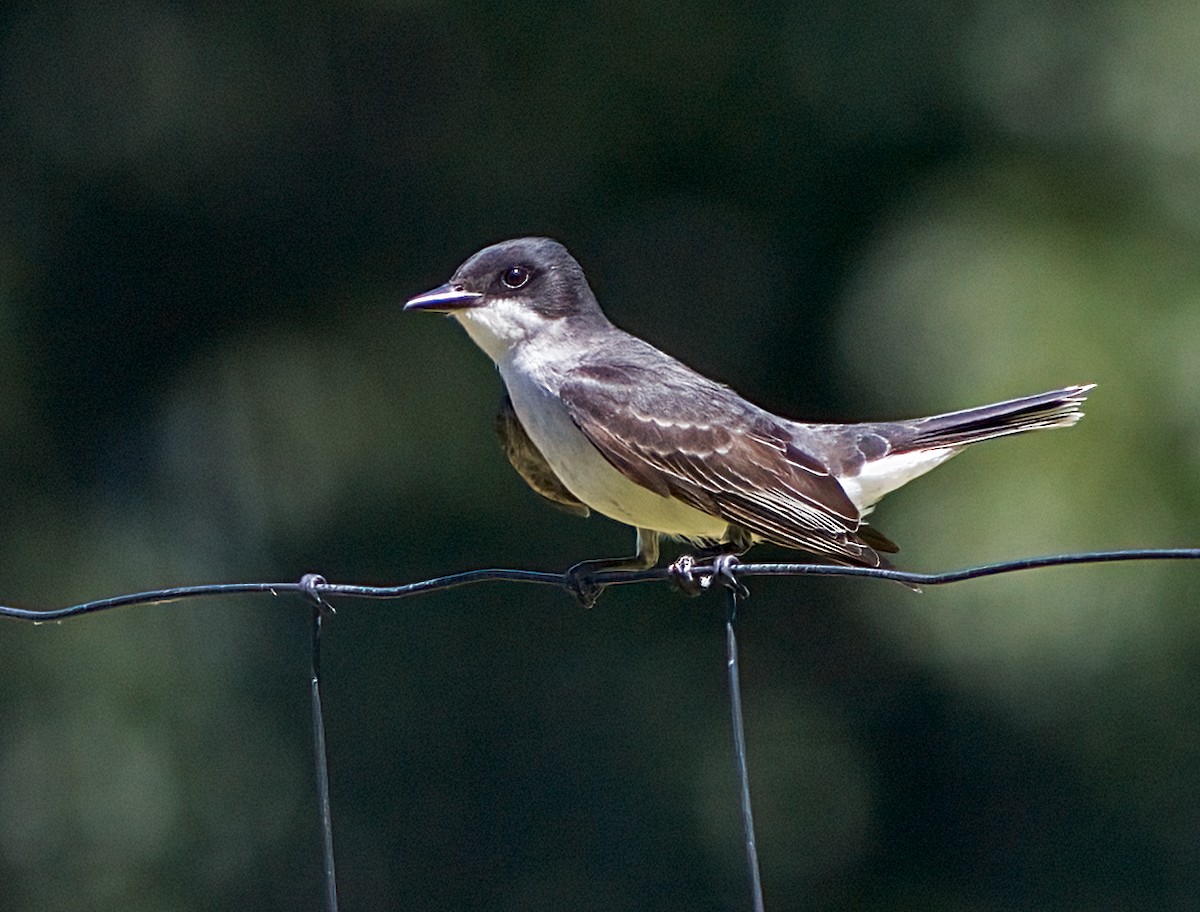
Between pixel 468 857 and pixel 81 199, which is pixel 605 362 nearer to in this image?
pixel 468 857

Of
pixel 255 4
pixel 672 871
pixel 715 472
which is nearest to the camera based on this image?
pixel 715 472

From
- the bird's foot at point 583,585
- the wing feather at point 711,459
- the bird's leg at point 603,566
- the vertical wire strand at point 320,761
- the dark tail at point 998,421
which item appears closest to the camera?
the vertical wire strand at point 320,761

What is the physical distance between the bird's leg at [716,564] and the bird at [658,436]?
1 cm

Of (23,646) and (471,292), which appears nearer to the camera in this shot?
(471,292)

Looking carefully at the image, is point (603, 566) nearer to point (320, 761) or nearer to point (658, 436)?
point (658, 436)

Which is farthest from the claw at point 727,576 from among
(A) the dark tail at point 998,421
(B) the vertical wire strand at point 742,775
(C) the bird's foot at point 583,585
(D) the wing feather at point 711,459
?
(A) the dark tail at point 998,421

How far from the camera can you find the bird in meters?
5.15

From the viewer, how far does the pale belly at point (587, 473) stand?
514cm

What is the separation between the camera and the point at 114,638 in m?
9.95

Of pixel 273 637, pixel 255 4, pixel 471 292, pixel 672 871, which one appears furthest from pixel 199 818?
pixel 471 292

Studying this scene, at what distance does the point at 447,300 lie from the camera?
5488 mm

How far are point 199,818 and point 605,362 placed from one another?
17.5ft

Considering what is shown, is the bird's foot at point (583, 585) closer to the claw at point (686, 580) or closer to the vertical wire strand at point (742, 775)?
the claw at point (686, 580)

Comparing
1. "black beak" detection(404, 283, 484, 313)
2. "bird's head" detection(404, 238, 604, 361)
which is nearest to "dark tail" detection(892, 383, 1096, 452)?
"bird's head" detection(404, 238, 604, 361)
